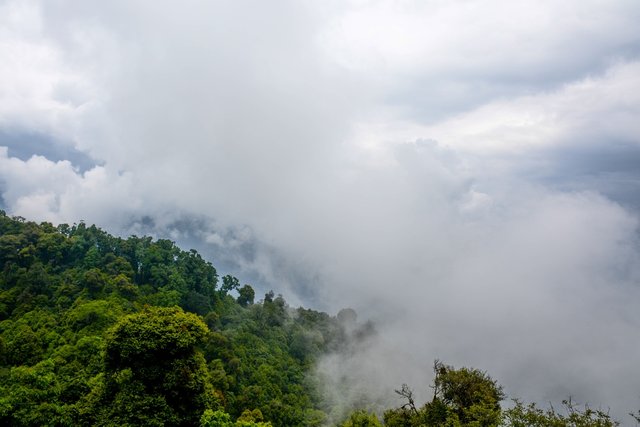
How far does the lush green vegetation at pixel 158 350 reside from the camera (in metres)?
28.1

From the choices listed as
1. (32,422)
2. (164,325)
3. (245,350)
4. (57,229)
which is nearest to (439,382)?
(164,325)

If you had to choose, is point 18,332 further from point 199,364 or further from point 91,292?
point 199,364

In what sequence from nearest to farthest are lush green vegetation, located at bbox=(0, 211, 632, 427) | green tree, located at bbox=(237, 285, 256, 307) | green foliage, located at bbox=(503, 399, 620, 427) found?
green foliage, located at bbox=(503, 399, 620, 427) < lush green vegetation, located at bbox=(0, 211, 632, 427) < green tree, located at bbox=(237, 285, 256, 307)

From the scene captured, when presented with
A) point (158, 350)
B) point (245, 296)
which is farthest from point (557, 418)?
point (245, 296)

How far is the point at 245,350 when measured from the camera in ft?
220

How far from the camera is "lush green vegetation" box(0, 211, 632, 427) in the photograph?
28125mm

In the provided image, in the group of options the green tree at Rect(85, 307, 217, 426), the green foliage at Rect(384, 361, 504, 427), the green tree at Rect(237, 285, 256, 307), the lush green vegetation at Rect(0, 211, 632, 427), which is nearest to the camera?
the green tree at Rect(85, 307, 217, 426)

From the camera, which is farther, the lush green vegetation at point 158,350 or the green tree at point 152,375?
the lush green vegetation at point 158,350

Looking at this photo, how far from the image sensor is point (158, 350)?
93.4ft

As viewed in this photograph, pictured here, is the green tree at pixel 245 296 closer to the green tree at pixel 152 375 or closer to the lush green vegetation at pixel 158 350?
the lush green vegetation at pixel 158 350

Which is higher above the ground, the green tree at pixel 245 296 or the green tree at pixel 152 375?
the green tree at pixel 245 296

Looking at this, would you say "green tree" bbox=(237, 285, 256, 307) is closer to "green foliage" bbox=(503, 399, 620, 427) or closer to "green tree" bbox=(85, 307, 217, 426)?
"green tree" bbox=(85, 307, 217, 426)

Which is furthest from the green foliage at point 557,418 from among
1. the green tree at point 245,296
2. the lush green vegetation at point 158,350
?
the green tree at point 245,296

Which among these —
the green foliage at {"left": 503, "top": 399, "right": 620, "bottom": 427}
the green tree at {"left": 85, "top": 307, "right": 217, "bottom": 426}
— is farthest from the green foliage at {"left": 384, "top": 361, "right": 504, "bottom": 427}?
the green tree at {"left": 85, "top": 307, "right": 217, "bottom": 426}
